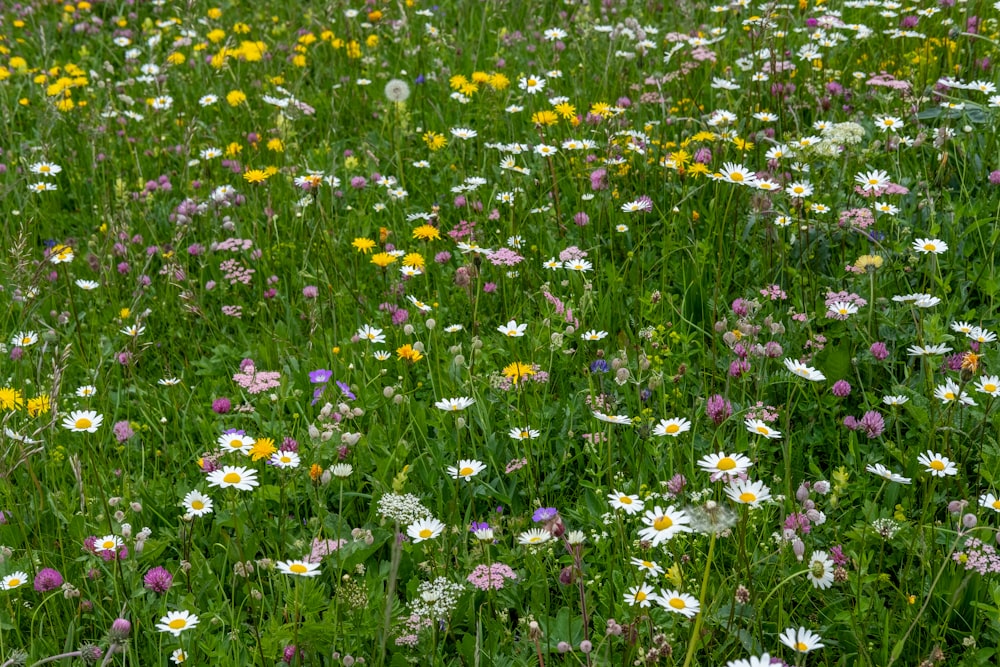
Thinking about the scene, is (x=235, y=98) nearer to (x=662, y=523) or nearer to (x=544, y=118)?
(x=544, y=118)

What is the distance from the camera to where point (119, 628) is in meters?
1.73

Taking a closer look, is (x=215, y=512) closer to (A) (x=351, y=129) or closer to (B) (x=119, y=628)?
(B) (x=119, y=628)

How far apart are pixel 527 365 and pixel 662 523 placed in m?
0.95

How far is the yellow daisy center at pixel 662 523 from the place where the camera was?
5.74 ft

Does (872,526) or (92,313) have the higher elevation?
(872,526)

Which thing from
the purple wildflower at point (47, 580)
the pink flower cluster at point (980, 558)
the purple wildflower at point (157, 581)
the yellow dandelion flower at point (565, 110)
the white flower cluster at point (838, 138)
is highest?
the white flower cluster at point (838, 138)

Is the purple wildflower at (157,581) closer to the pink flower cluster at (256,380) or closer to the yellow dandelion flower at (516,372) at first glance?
the pink flower cluster at (256,380)

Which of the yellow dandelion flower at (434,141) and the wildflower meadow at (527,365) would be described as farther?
the yellow dandelion flower at (434,141)

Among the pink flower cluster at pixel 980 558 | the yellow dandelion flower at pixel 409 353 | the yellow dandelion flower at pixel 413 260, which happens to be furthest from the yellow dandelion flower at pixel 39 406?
the pink flower cluster at pixel 980 558

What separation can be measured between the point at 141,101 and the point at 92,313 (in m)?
2.29

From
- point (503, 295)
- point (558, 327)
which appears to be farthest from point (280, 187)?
point (558, 327)

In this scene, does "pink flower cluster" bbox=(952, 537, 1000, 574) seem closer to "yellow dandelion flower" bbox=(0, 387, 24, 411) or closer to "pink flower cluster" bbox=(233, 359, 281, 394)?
"pink flower cluster" bbox=(233, 359, 281, 394)

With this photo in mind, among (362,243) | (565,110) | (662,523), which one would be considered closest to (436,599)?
(662,523)

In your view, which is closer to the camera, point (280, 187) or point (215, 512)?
point (215, 512)
